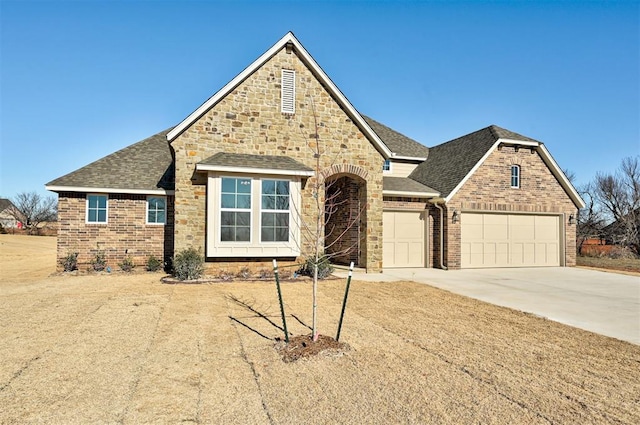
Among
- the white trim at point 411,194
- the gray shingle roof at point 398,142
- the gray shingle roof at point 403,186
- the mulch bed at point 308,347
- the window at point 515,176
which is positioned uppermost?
the gray shingle roof at point 398,142

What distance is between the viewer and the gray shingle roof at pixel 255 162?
41.0ft

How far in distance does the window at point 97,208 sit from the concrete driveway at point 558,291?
9.54 metres

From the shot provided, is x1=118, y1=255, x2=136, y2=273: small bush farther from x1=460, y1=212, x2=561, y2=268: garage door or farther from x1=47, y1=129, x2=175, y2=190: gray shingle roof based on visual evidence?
x1=460, y1=212, x2=561, y2=268: garage door

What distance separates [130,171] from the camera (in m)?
15.8

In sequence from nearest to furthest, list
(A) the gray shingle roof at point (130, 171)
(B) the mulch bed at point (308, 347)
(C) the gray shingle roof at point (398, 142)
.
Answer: (B) the mulch bed at point (308, 347) → (A) the gray shingle roof at point (130, 171) → (C) the gray shingle roof at point (398, 142)

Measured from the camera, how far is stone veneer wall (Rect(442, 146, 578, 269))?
55.6 ft

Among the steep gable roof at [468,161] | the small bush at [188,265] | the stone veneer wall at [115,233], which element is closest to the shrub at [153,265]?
the stone veneer wall at [115,233]

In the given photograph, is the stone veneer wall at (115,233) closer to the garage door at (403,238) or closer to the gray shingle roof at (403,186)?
the garage door at (403,238)

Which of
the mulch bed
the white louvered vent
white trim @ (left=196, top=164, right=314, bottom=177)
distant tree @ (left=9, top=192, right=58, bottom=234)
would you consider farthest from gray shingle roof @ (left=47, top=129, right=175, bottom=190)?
distant tree @ (left=9, top=192, right=58, bottom=234)

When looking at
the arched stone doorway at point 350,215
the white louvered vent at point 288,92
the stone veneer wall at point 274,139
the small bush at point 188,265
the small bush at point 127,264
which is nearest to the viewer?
the small bush at point 188,265

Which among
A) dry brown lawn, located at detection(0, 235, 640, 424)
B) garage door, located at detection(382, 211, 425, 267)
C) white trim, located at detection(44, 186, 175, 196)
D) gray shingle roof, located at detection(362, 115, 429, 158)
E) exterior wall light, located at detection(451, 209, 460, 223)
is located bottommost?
dry brown lawn, located at detection(0, 235, 640, 424)

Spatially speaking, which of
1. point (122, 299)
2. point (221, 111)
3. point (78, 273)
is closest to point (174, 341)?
point (122, 299)

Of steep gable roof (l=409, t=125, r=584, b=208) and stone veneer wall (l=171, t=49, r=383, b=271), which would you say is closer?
stone veneer wall (l=171, t=49, r=383, b=271)

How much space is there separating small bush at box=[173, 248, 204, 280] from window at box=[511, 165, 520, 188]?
1376 centimetres
